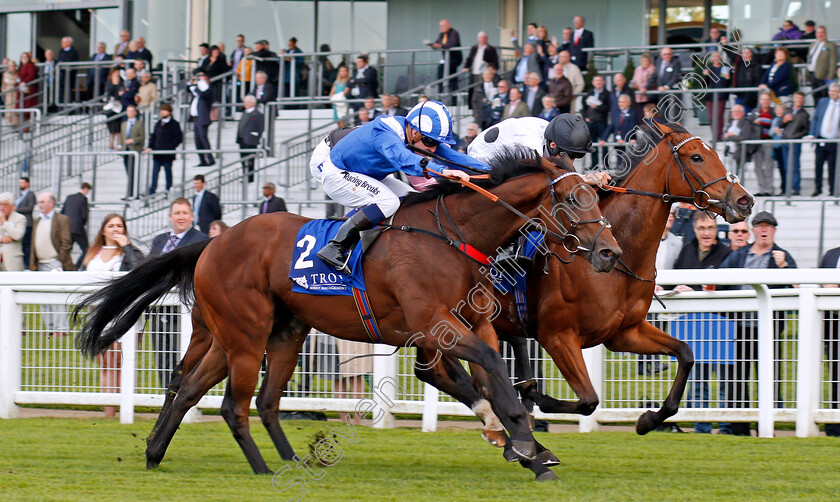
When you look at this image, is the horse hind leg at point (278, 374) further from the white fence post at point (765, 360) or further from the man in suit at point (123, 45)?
the man in suit at point (123, 45)

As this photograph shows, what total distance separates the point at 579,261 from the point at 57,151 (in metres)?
11.2

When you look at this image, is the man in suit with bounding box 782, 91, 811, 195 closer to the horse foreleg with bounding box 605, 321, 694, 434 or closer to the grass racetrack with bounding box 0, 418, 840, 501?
the grass racetrack with bounding box 0, 418, 840, 501

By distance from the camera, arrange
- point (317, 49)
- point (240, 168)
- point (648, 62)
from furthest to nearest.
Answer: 1. point (317, 49)
2. point (240, 168)
3. point (648, 62)

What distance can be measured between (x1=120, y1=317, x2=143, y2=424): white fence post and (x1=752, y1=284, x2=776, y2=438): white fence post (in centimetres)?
372

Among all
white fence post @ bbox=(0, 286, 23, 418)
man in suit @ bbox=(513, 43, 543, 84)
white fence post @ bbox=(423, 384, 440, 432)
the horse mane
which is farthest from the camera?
man in suit @ bbox=(513, 43, 543, 84)

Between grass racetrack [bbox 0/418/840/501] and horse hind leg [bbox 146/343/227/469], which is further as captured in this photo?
horse hind leg [bbox 146/343/227/469]

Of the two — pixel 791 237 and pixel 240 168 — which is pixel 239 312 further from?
pixel 240 168

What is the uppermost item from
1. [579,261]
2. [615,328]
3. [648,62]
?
[648,62]

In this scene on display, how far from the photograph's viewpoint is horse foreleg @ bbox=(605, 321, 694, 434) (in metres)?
5.18

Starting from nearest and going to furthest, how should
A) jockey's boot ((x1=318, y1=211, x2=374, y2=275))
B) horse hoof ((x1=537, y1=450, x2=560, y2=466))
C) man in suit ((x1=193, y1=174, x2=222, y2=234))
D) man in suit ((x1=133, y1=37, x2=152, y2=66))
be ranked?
horse hoof ((x1=537, y1=450, x2=560, y2=466))
jockey's boot ((x1=318, y1=211, x2=374, y2=275))
man in suit ((x1=193, y1=174, x2=222, y2=234))
man in suit ((x1=133, y1=37, x2=152, y2=66))

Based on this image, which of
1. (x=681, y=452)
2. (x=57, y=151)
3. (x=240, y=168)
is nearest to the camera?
(x=681, y=452)

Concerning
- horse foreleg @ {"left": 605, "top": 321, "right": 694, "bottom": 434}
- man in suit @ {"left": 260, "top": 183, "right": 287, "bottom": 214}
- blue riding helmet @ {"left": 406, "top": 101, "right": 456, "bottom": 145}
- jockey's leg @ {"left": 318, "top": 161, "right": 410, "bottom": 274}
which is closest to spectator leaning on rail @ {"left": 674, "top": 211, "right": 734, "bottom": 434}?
horse foreleg @ {"left": 605, "top": 321, "right": 694, "bottom": 434}

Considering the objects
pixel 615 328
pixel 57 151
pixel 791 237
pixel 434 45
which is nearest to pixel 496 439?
pixel 615 328

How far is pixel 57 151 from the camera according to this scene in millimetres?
14711
